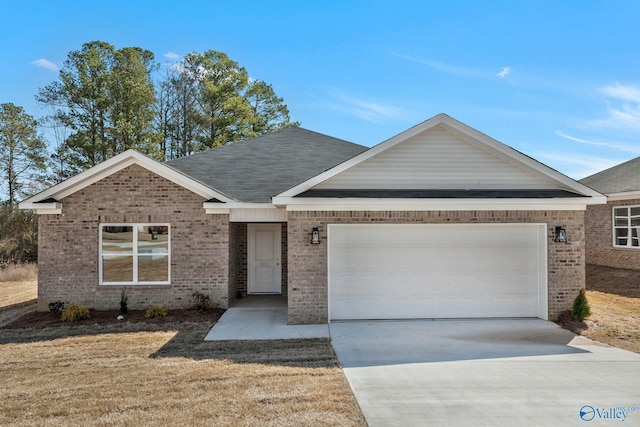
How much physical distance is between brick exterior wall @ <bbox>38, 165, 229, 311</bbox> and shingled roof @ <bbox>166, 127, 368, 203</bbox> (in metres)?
1.38

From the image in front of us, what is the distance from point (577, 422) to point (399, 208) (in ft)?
17.5

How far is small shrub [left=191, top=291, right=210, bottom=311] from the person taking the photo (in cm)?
1043

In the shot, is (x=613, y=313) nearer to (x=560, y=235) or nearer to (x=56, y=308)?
(x=560, y=235)

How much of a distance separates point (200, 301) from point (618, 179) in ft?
59.1

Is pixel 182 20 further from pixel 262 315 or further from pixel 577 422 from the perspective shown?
pixel 577 422

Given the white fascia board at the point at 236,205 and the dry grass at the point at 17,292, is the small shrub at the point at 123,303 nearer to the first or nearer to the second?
the white fascia board at the point at 236,205

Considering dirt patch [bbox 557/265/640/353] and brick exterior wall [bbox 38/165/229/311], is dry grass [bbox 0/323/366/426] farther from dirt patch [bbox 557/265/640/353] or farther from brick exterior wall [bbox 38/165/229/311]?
dirt patch [bbox 557/265/640/353]

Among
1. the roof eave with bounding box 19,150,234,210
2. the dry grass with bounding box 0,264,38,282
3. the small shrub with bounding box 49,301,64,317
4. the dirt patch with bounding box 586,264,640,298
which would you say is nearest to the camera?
the small shrub with bounding box 49,301,64,317

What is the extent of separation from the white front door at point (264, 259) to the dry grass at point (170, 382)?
14.9 ft

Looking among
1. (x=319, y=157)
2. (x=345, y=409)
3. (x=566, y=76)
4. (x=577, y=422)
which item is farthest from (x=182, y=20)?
(x=577, y=422)

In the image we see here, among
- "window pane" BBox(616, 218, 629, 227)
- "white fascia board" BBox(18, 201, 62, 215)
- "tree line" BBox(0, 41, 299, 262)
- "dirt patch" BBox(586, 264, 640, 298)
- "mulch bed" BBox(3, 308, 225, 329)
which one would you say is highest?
"tree line" BBox(0, 41, 299, 262)

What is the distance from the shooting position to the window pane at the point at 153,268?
1059cm

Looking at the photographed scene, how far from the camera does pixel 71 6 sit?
60.9ft

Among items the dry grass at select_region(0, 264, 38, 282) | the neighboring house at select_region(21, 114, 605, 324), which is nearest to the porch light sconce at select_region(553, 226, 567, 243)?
the neighboring house at select_region(21, 114, 605, 324)
